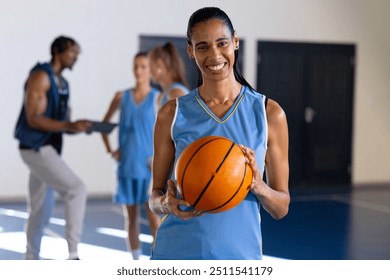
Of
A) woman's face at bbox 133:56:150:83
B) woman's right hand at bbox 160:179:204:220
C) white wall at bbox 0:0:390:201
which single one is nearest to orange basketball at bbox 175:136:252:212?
woman's right hand at bbox 160:179:204:220

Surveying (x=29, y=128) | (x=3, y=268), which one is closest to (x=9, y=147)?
(x=29, y=128)

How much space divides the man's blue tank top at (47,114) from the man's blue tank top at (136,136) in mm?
401

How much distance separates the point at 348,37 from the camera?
28.5ft

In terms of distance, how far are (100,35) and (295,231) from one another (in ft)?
10.2

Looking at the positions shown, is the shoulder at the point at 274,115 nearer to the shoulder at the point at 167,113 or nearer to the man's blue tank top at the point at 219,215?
the man's blue tank top at the point at 219,215

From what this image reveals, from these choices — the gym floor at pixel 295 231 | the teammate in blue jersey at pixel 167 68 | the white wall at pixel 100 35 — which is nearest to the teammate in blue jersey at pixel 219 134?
the teammate in blue jersey at pixel 167 68

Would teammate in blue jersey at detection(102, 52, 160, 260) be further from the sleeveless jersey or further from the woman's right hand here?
the woman's right hand

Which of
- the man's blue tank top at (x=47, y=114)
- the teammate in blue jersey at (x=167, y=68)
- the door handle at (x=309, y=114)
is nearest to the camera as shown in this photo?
the teammate in blue jersey at (x=167, y=68)

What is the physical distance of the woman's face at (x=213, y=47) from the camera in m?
1.70

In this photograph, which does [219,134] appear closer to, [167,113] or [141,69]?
[167,113]

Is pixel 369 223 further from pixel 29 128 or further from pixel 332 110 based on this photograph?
pixel 29 128

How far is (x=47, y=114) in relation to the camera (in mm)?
4074

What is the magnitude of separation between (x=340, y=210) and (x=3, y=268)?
17.1 ft

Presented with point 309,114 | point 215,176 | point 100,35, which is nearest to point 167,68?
point 215,176
